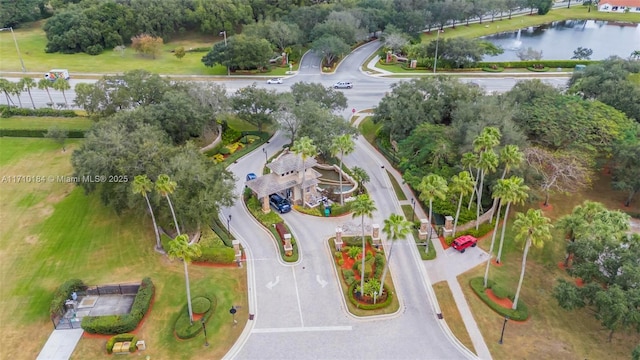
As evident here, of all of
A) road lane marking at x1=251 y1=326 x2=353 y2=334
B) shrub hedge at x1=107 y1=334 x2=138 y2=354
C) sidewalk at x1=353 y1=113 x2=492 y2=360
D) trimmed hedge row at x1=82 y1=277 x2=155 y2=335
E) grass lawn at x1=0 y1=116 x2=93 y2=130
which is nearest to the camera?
shrub hedge at x1=107 y1=334 x2=138 y2=354

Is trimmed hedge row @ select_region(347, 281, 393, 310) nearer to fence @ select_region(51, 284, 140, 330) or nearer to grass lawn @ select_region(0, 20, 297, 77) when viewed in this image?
fence @ select_region(51, 284, 140, 330)

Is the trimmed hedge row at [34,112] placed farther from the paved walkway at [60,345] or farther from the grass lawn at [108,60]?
the paved walkway at [60,345]

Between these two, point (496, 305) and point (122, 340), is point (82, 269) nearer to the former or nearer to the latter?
point (122, 340)

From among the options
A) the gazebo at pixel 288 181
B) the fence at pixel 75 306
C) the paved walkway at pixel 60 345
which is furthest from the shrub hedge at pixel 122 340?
the gazebo at pixel 288 181

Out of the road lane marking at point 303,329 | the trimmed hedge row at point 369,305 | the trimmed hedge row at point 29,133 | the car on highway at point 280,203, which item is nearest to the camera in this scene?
the road lane marking at point 303,329

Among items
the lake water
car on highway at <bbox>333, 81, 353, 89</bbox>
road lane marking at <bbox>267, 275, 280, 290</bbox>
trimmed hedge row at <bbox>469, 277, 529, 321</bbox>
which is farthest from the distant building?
road lane marking at <bbox>267, 275, 280, 290</bbox>

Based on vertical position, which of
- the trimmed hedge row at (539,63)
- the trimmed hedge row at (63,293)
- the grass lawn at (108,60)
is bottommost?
the trimmed hedge row at (63,293)
